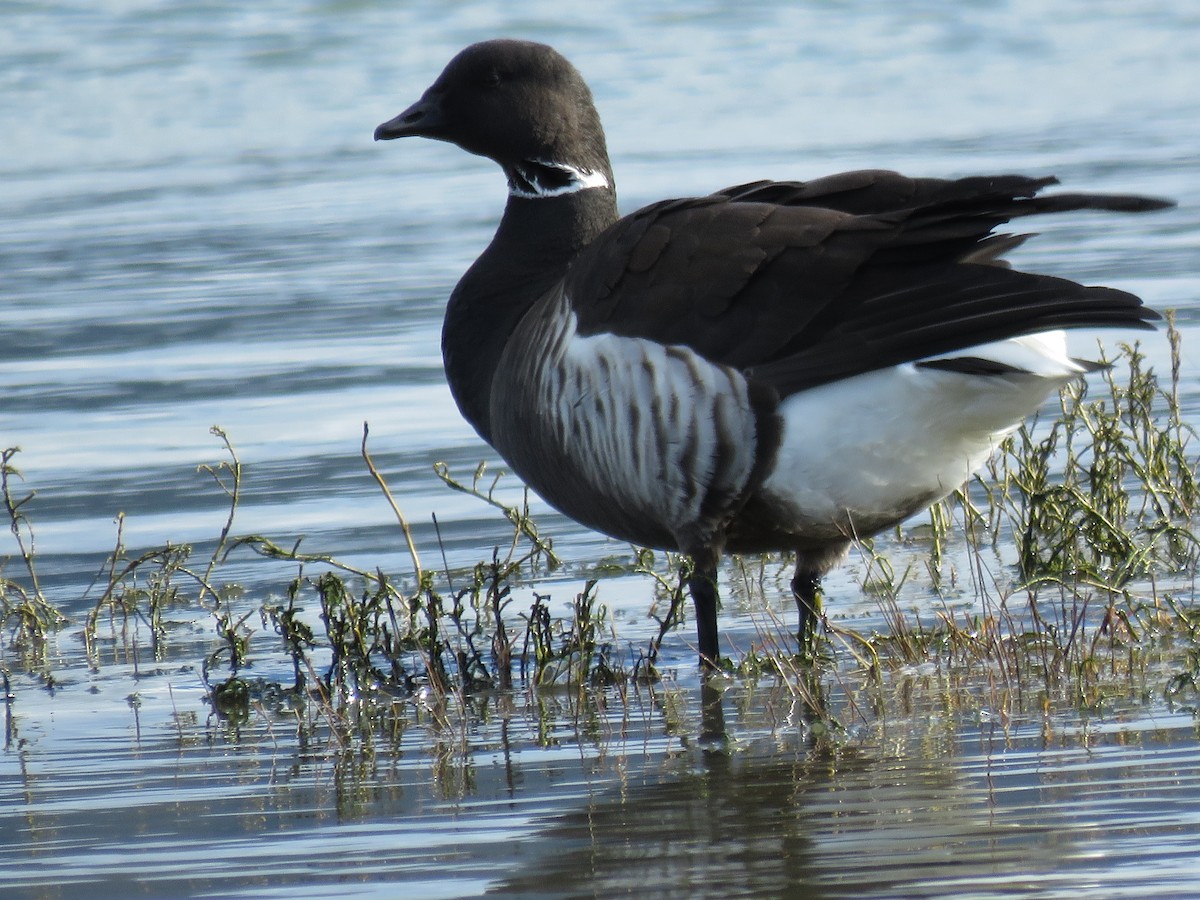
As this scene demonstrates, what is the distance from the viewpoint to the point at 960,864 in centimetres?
373

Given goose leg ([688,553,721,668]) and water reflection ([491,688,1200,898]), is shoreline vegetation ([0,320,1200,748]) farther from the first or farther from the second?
water reflection ([491,688,1200,898])

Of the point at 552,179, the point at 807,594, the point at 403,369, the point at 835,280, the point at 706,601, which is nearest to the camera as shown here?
the point at 835,280

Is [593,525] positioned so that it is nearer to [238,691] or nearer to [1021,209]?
[238,691]

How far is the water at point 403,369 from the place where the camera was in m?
4.04

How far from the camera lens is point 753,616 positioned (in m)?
6.30

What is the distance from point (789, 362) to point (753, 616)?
4.34ft

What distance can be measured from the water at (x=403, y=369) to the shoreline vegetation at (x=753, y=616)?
16 cm

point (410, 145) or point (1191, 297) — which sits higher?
point (410, 145)

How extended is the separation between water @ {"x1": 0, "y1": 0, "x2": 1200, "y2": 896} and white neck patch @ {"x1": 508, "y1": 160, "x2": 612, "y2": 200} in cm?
142

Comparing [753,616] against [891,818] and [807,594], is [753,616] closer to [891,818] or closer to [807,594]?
[807,594]

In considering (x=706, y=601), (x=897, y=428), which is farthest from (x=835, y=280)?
(x=706, y=601)

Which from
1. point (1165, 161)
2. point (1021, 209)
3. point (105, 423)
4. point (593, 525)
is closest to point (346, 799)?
point (593, 525)

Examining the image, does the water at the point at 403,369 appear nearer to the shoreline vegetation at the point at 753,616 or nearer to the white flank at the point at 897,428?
the shoreline vegetation at the point at 753,616

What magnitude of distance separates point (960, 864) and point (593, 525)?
234 cm
